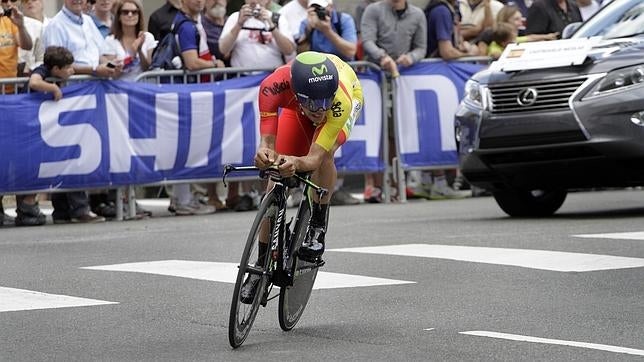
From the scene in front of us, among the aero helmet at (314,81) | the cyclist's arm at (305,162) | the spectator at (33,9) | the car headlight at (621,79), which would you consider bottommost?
the spectator at (33,9)

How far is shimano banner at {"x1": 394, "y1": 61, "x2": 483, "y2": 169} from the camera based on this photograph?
1872cm

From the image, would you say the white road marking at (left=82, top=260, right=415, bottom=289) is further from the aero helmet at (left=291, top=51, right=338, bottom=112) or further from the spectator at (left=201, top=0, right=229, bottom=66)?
the spectator at (left=201, top=0, right=229, bottom=66)

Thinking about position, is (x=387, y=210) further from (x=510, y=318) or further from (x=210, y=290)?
(x=510, y=318)

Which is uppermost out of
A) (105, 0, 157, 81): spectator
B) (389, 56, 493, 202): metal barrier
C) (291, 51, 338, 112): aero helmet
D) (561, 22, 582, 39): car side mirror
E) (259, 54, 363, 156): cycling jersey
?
(291, 51, 338, 112): aero helmet

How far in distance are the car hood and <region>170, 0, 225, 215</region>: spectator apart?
4.43 metres

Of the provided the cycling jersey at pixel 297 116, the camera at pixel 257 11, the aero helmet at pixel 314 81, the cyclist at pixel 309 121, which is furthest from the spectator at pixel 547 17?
the aero helmet at pixel 314 81

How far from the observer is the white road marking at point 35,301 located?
930 centimetres

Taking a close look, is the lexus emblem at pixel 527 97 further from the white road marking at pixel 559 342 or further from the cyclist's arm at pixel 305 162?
the white road marking at pixel 559 342

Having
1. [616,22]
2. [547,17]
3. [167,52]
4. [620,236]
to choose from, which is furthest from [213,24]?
[620,236]

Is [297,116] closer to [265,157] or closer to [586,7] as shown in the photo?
[265,157]

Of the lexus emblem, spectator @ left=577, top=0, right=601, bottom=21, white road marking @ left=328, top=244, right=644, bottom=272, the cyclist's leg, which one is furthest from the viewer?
spectator @ left=577, top=0, right=601, bottom=21

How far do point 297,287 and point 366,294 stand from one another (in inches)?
50.3

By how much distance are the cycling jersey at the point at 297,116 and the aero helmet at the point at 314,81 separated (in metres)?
0.16

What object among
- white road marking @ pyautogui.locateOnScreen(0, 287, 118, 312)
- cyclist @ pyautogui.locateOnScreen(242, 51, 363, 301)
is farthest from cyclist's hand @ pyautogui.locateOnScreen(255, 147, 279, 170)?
white road marking @ pyautogui.locateOnScreen(0, 287, 118, 312)
